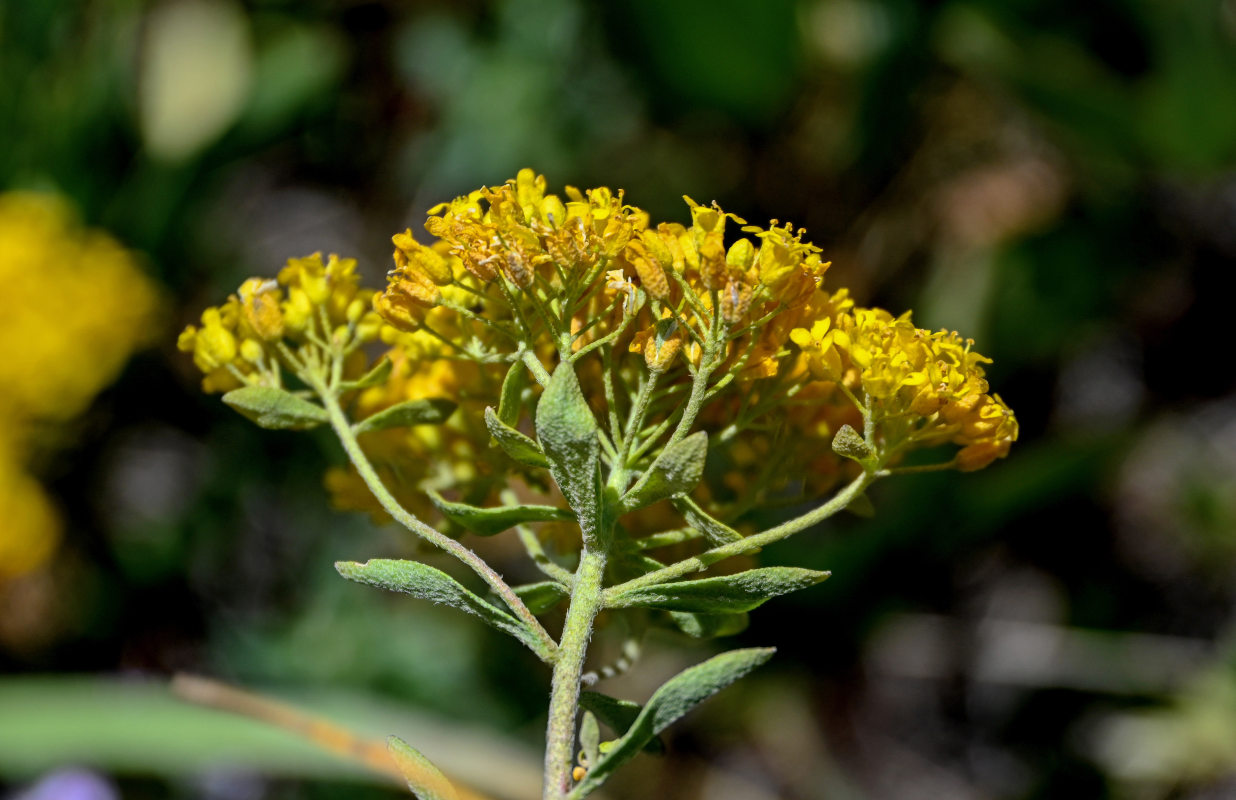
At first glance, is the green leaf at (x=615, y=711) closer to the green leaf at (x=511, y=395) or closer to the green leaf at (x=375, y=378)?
the green leaf at (x=511, y=395)

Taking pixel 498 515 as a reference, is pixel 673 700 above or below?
below

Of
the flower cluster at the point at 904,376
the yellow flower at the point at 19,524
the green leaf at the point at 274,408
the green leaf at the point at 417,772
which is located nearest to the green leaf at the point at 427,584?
the green leaf at the point at 417,772

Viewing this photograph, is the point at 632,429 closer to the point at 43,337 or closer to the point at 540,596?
the point at 540,596

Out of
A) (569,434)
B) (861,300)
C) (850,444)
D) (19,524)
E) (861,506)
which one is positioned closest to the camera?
(569,434)

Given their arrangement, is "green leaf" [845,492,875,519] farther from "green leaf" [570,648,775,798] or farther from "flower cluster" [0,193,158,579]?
"flower cluster" [0,193,158,579]

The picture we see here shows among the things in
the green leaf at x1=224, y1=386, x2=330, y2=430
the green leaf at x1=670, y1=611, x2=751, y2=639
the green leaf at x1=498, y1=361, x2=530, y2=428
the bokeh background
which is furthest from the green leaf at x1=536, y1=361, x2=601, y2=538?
the bokeh background

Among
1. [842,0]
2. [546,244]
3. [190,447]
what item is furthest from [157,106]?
[546,244]

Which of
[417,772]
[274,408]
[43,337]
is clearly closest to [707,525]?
[417,772]
